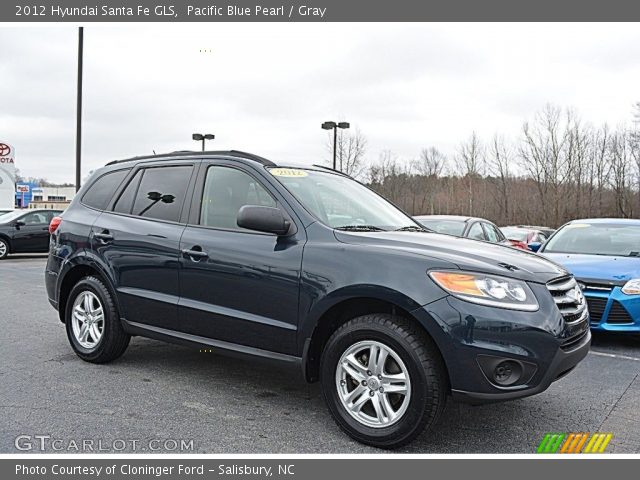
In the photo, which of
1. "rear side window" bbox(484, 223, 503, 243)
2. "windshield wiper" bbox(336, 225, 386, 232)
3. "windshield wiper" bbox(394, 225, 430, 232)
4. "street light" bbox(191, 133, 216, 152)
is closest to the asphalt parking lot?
"windshield wiper" bbox(336, 225, 386, 232)

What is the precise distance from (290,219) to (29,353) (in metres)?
3.21

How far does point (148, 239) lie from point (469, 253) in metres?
2.54

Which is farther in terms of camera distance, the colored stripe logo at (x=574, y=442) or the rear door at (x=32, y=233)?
A: the rear door at (x=32, y=233)

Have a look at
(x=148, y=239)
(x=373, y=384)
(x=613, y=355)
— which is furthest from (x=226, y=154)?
(x=613, y=355)

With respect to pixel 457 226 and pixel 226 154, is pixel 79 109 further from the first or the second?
pixel 226 154

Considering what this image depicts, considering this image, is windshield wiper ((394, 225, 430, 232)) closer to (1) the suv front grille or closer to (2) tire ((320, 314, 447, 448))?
(2) tire ((320, 314, 447, 448))

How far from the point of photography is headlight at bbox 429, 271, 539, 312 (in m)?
3.24

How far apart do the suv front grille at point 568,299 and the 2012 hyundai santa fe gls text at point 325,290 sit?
13 millimetres

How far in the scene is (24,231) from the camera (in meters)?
16.2

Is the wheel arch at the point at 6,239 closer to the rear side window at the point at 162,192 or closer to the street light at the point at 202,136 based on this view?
the street light at the point at 202,136

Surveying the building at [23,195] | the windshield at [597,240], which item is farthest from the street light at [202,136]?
the building at [23,195]

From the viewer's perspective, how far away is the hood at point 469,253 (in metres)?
3.37

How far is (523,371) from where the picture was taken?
3219 mm

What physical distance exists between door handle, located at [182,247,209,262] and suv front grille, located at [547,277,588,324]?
7.72 ft
